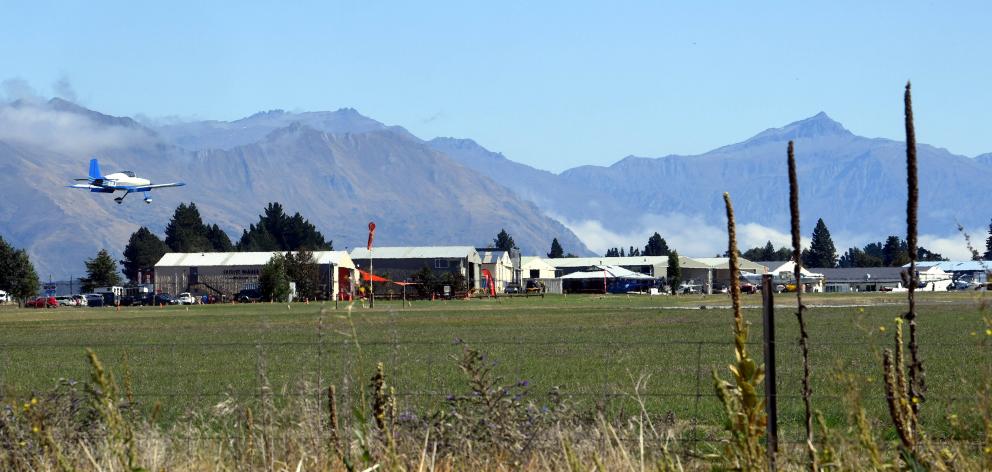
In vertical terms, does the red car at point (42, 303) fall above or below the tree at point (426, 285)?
below

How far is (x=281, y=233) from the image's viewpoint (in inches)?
7613

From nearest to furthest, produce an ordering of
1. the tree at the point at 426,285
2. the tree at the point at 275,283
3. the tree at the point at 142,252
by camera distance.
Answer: the tree at the point at 275,283 → the tree at the point at 426,285 → the tree at the point at 142,252

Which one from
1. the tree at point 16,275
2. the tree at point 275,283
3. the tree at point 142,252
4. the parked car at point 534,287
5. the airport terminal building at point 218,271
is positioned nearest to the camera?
the tree at point 275,283

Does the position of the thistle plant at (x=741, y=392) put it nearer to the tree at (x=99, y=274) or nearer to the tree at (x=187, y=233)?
the tree at (x=99, y=274)

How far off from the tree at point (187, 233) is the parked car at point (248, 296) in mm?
70784

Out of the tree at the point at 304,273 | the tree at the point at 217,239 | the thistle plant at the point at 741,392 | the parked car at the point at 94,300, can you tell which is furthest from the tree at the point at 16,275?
the thistle plant at the point at 741,392

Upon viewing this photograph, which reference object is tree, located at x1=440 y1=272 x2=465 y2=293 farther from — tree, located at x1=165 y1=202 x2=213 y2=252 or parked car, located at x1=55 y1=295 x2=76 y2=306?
tree, located at x1=165 y1=202 x2=213 y2=252

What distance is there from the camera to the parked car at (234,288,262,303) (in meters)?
109

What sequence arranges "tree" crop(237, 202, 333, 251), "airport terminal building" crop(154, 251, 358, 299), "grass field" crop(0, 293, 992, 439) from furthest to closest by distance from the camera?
"tree" crop(237, 202, 333, 251) < "airport terminal building" crop(154, 251, 358, 299) < "grass field" crop(0, 293, 992, 439)

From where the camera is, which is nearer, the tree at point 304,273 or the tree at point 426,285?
the tree at point 426,285

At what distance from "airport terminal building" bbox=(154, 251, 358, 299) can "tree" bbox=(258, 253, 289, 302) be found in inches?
520

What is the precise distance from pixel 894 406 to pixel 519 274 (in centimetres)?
15615

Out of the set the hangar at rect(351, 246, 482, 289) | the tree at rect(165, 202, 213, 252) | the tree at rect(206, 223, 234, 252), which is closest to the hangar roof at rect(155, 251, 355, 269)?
the hangar at rect(351, 246, 482, 289)

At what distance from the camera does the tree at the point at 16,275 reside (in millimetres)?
114562
